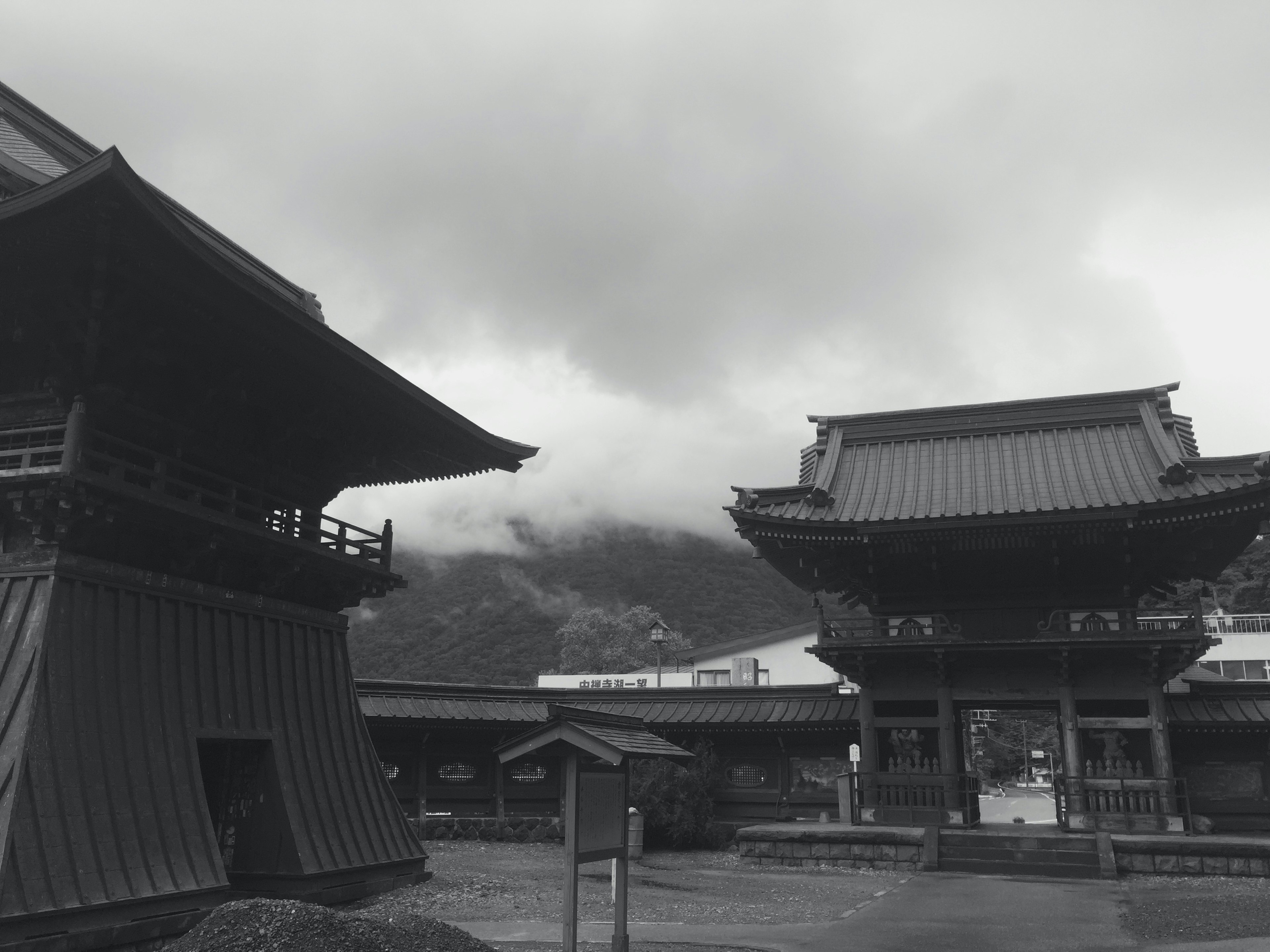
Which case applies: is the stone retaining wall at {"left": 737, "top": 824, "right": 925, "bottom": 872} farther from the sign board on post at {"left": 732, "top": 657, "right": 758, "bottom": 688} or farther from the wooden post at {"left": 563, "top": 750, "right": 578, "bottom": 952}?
the sign board on post at {"left": 732, "top": 657, "right": 758, "bottom": 688}

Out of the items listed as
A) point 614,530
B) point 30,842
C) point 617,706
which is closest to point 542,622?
point 614,530

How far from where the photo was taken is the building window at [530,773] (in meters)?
25.8

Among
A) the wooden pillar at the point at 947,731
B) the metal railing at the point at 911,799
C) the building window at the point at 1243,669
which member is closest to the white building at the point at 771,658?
the building window at the point at 1243,669

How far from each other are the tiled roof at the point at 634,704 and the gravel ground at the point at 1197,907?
814 centimetres

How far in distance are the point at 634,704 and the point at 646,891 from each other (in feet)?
34.6

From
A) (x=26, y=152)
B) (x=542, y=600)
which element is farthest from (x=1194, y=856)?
(x=542, y=600)

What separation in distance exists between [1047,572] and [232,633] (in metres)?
16.7

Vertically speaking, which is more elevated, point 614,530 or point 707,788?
point 614,530

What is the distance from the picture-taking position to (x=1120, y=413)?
24922 millimetres

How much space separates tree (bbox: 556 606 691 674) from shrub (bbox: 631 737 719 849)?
43.3 meters

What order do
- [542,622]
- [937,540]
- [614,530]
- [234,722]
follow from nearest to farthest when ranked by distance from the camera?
[234,722] < [937,540] < [542,622] < [614,530]

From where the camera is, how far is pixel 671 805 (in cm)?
2330

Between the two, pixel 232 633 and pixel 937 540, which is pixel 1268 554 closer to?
pixel 937 540

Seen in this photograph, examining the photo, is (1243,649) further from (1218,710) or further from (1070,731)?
(1070,731)
